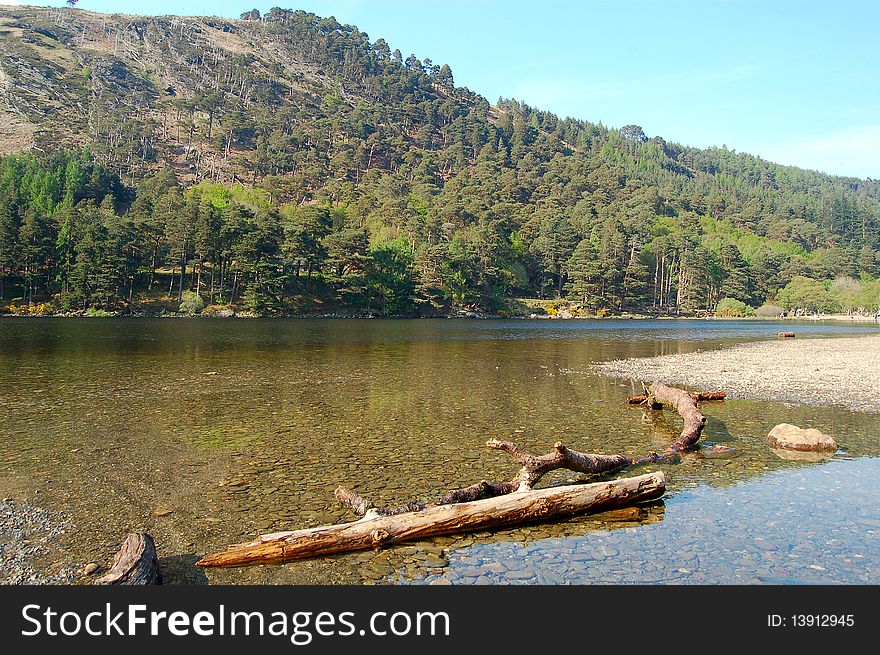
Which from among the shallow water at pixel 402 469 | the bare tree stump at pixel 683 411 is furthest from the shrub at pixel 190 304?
the bare tree stump at pixel 683 411

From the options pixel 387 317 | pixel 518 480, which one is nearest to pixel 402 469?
pixel 518 480

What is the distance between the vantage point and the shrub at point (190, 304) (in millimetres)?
98562

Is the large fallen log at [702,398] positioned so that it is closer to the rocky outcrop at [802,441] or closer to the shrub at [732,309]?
the rocky outcrop at [802,441]

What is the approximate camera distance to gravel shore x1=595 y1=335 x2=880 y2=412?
2394 centimetres

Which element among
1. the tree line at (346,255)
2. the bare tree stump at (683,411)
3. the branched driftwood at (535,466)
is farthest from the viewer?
the tree line at (346,255)

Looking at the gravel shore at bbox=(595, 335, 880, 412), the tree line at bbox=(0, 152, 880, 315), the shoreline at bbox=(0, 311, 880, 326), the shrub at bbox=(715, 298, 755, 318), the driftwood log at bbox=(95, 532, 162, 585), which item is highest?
the tree line at bbox=(0, 152, 880, 315)

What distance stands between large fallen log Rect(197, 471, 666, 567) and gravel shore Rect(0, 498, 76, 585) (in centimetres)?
200

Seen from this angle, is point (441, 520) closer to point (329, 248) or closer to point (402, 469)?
point (402, 469)

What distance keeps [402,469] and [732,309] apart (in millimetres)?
154436

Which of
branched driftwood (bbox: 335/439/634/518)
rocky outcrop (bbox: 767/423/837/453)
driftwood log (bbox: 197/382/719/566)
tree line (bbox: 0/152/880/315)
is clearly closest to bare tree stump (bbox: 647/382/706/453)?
rocky outcrop (bbox: 767/423/837/453)

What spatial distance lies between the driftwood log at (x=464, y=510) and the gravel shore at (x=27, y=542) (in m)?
2.05

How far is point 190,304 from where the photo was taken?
98.6m

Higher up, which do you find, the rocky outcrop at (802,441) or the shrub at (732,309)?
the shrub at (732,309)

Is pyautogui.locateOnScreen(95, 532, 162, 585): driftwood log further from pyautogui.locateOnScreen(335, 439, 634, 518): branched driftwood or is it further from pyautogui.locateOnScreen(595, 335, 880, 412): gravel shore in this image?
pyautogui.locateOnScreen(595, 335, 880, 412): gravel shore
